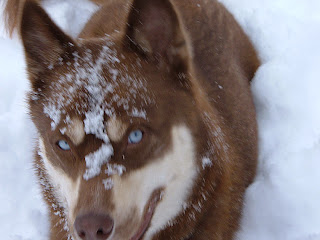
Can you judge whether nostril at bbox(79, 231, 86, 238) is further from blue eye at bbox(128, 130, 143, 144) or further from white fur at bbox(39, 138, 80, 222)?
blue eye at bbox(128, 130, 143, 144)

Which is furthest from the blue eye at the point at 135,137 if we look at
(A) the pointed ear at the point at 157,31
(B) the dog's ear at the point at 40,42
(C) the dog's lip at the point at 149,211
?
(B) the dog's ear at the point at 40,42

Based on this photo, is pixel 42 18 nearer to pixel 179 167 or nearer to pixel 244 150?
pixel 179 167

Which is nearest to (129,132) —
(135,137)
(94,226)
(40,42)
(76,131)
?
(135,137)

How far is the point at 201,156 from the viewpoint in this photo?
6.79 ft

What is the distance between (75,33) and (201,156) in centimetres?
227

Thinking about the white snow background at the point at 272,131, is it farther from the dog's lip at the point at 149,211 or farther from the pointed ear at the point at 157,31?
the pointed ear at the point at 157,31

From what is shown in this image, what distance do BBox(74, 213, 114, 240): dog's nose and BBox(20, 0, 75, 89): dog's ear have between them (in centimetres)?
73

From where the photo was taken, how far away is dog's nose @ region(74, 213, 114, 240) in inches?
66.1

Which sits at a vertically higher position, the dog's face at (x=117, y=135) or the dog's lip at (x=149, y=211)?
the dog's face at (x=117, y=135)

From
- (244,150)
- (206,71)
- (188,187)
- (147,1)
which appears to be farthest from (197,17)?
(188,187)

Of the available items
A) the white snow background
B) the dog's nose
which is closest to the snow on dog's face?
the dog's nose

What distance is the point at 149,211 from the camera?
2.00 metres

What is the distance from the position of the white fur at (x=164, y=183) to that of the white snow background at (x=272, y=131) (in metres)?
0.74

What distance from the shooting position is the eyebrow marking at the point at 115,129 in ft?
5.84
